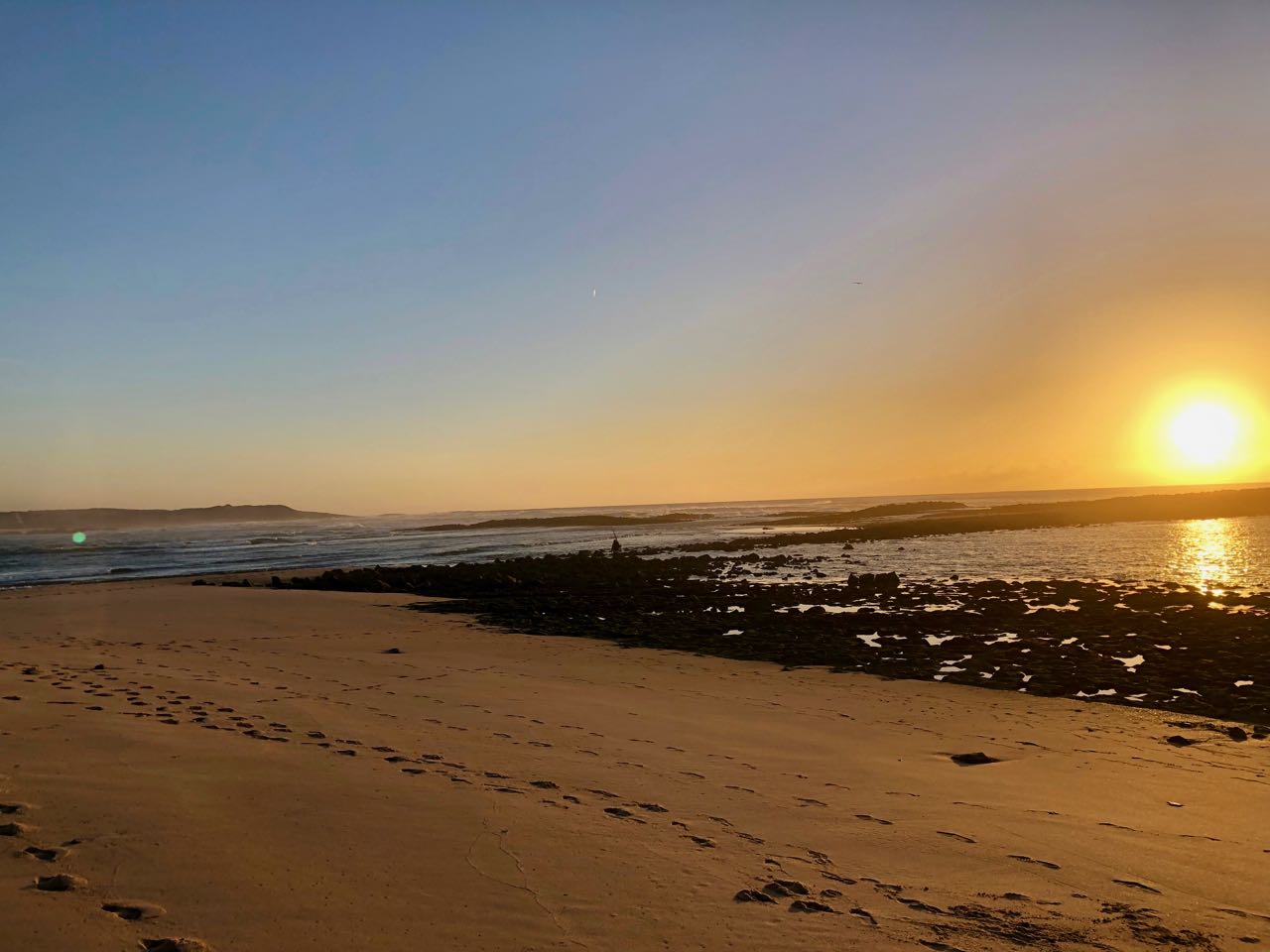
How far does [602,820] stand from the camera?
5945 mm

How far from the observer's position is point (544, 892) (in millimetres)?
4676

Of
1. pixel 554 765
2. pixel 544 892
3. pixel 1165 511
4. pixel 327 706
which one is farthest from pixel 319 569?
pixel 1165 511

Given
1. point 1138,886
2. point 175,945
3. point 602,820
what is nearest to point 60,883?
point 175,945

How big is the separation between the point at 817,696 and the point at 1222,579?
2137 cm

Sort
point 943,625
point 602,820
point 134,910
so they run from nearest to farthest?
point 134,910
point 602,820
point 943,625

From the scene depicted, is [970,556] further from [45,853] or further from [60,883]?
[60,883]

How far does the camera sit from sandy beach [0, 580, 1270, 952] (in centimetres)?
436

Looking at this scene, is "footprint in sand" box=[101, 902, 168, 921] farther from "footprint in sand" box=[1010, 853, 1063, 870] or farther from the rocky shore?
the rocky shore

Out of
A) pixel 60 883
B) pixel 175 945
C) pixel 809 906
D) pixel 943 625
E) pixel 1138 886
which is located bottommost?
pixel 943 625

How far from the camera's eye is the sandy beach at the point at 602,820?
172 inches

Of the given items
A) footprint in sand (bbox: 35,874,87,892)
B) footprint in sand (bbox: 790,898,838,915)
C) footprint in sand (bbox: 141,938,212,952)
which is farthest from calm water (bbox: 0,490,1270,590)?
footprint in sand (bbox: 35,874,87,892)

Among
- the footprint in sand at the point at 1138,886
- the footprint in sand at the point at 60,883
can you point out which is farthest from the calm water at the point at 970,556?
the footprint in sand at the point at 60,883

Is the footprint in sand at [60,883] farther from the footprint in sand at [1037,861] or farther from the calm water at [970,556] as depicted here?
the calm water at [970,556]

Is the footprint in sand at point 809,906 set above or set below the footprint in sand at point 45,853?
below
